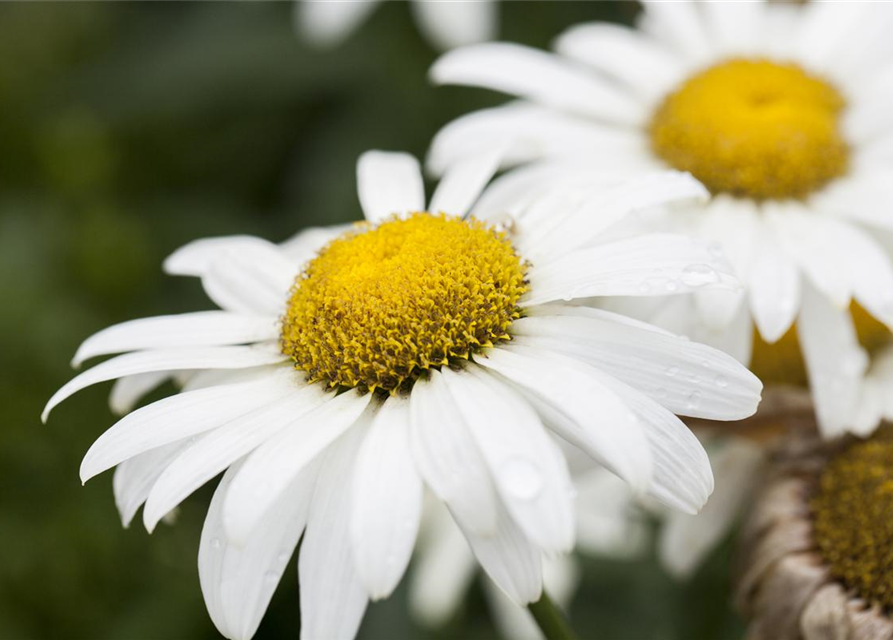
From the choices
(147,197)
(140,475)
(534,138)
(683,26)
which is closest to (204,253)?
(140,475)

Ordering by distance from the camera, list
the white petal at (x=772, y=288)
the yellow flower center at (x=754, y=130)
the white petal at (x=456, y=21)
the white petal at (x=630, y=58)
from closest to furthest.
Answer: the white petal at (x=772, y=288) < the yellow flower center at (x=754, y=130) < the white petal at (x=630, y=58) < the white petal at (x=456, y=21)

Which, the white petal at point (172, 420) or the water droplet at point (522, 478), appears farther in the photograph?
the white petal at point (172, 420)

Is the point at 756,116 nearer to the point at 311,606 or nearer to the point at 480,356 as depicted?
the point at 480,356

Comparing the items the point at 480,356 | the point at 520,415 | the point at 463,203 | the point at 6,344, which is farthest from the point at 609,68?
the point at 6,344

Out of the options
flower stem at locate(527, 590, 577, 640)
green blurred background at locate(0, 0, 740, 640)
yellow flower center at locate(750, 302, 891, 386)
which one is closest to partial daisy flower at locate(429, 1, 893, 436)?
yellow flower center at locate(750, 302, 891, 386)

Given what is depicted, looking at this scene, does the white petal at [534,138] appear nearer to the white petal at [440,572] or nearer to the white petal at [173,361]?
the white petal at [173,361]

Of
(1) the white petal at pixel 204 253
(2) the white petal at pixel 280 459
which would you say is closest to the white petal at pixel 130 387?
(1) the white petal at pixel 204 253
